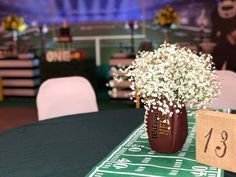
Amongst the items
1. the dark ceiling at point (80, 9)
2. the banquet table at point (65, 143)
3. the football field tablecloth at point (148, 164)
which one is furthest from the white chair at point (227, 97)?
the dark ceiling at point (80, 9)

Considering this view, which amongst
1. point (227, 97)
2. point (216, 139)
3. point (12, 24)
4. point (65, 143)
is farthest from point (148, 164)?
point (12, 24)

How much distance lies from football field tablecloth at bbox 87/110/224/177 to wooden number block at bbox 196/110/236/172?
3 cm

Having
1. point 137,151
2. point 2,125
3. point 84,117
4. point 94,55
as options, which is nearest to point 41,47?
point 94,55

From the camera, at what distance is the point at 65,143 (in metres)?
1.85

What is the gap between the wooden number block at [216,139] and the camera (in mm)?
1397

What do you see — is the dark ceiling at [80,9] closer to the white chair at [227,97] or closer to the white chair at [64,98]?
the white chair at [227,97]

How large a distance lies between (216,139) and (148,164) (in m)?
0.26

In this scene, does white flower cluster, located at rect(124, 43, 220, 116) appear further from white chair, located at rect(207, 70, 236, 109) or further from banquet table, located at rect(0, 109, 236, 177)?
white chair, located at rect(207, 70, 236, 109)

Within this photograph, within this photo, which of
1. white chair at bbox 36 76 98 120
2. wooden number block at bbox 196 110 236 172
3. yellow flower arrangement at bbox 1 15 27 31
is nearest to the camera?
wooden number block at bbox 196 110 236 172

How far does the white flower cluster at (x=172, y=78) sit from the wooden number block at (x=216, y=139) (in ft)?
0.30

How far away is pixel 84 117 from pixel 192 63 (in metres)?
0.95

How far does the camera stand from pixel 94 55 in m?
7.84

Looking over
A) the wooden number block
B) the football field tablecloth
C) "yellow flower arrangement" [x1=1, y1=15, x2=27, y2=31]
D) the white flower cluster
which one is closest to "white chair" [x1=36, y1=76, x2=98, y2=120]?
the football field tablecloth

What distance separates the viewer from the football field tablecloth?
143 cm
